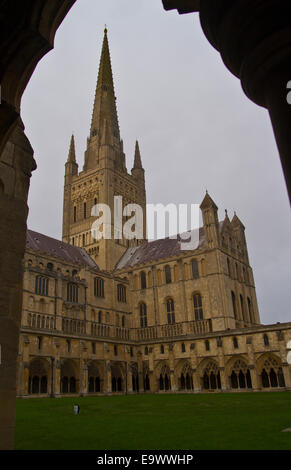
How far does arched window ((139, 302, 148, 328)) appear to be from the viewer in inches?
1830

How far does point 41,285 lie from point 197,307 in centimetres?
1820

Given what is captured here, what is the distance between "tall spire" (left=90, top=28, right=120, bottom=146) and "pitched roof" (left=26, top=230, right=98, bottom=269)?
977 inches

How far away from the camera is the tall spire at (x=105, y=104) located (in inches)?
2655

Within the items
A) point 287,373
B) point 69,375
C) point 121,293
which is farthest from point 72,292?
point 287,373

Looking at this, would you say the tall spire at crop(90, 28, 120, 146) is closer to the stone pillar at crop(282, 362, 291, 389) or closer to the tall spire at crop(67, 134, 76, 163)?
the tall spire at crop(67, 134, 76, 163)

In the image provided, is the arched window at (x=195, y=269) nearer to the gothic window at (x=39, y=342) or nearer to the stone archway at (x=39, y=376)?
the gothic window at (x=39, y=342)

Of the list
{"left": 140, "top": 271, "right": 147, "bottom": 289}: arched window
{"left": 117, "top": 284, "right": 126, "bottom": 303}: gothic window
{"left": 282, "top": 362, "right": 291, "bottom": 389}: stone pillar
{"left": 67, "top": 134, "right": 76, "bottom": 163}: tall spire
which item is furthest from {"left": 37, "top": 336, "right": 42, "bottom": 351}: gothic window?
{"left": 67, "top": 134, "right": 76, "bottom": 163}: tall spire

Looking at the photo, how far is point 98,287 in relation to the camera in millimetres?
44688

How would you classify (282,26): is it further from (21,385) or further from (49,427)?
(21,385)

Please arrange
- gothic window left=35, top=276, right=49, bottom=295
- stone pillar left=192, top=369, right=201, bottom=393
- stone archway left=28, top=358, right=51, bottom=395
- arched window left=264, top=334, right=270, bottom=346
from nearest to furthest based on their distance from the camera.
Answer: stone archway left=28, top=358, right=51, bottom=395 < arched window left=264, top=334, right=270, bottom=346 < stone pillar left=192, top=369, right=201, bottom=393 < gothic window left=35, top=276, right=49, bottom=295

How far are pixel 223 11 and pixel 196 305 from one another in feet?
139

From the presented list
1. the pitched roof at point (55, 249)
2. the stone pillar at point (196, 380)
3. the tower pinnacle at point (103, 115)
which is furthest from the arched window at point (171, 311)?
the tower pinnacle at point (103, 115)

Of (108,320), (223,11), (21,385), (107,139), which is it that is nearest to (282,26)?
(223,11)

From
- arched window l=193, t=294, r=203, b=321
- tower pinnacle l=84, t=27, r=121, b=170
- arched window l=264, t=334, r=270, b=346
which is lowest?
arched window l=264, t=334, r=270, b=346
